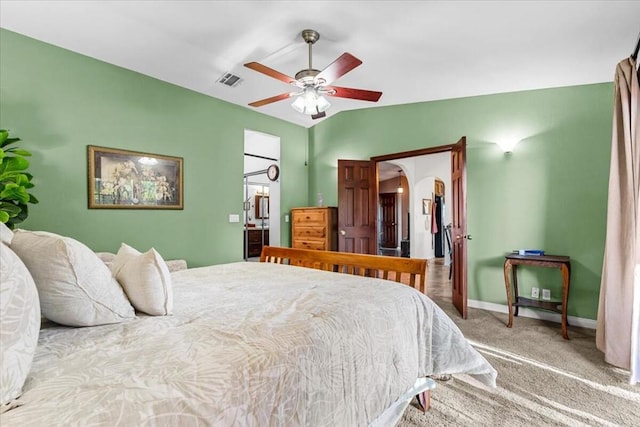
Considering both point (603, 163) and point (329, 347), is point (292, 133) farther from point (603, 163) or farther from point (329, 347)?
point (329, 347)

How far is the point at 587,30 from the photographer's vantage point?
2283 mm

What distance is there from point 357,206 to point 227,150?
2089 mm

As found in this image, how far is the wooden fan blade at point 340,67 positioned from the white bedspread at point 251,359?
1.52 metres

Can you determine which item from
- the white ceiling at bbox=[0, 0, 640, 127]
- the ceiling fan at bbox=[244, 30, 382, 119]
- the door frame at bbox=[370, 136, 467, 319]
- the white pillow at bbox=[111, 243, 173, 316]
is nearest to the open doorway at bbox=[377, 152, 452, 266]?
the door frame at bbox=[370, 136, 467, 319]

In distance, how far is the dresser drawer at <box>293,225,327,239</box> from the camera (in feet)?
15.6

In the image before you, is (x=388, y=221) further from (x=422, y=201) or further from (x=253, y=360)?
(x=253, y=360)

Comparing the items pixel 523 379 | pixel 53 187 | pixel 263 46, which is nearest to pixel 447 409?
pixel 523 379

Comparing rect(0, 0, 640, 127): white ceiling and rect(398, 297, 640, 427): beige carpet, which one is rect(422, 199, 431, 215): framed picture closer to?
A: rect(0, 0, 640, 127): white ceiling

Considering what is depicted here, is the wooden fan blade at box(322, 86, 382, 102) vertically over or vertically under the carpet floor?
over

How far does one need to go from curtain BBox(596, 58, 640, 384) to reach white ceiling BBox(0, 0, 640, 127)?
537mm

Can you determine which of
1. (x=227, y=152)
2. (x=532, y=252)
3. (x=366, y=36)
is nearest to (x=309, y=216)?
A: (x=227, y=152)

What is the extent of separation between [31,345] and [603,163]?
14.5 feet

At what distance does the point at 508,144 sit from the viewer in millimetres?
3625

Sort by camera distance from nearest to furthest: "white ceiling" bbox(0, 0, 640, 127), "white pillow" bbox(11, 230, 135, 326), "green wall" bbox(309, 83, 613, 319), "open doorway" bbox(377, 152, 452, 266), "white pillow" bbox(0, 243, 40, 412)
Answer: "white pillow" bbox(0, 243, 40, 412)
"white pillow" bbox(11, 230, 135, 326)
"white ceiling" bbox(0, 0, 640, 127)
"green wall" bbox(309, 83, 613, 319)
"open doorway" bbox(377, 152, 452, 266)
